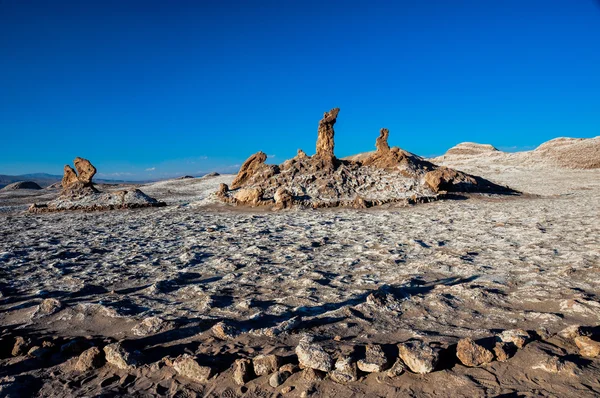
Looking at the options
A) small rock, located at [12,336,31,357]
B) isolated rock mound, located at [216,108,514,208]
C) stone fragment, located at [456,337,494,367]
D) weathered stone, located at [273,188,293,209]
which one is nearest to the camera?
stone fragment, located at [456,337,494,367]

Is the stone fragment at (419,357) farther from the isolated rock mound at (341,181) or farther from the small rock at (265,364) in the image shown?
the isolated rock mound at (341,181)

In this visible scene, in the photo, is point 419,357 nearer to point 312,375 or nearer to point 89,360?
point 312,375

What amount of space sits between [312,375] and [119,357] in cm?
175

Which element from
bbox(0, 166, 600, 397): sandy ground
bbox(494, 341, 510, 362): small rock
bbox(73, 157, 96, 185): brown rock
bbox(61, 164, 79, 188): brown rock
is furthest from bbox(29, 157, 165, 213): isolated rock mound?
bbox(494, 341, 510, 362): small rock

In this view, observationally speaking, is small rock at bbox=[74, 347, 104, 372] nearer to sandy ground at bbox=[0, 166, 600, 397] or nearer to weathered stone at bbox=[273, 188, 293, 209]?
sandy ground at bbox=[0, 166, 600, 397]

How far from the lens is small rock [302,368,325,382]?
2920 mm

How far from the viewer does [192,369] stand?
10.1ft

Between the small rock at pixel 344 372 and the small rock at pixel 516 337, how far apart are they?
1.49m

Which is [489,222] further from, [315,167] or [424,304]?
[315,167]

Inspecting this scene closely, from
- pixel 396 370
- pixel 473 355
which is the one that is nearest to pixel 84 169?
pixel 396 370

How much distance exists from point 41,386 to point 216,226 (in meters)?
7.58

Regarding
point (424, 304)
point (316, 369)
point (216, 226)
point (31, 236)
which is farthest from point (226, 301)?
point (31, 236)

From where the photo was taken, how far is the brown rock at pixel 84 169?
18695 millimetres

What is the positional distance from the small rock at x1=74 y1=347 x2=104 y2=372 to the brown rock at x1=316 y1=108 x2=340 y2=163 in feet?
48.8
